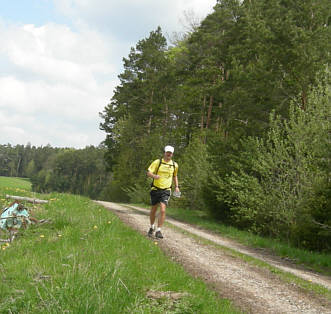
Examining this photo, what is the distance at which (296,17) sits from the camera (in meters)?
17.2

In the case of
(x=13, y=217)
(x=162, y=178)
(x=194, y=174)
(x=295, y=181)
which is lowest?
(x=13, y=217)

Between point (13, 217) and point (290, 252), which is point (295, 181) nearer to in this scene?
point (290, 252)

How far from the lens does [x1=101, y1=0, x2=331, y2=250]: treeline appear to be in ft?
42.0

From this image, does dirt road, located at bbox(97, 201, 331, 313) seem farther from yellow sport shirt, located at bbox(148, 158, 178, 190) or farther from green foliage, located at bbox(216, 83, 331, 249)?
green foliage, located at bbox(216, 83, 331, 249)

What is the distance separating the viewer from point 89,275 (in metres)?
4.00

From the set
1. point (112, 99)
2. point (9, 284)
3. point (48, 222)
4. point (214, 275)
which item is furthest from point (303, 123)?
point (112, 99)

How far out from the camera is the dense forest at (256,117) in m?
12.9

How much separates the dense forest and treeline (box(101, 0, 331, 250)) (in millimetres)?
50

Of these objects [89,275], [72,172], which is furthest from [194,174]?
[72,172]

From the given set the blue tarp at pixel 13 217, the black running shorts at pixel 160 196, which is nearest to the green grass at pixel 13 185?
the blue tarp at pixel 13 217

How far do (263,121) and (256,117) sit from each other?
0.45 m

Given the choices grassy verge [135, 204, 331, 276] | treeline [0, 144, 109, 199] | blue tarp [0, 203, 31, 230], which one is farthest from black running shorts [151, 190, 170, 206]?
treeline [0, 144, 109, 199]

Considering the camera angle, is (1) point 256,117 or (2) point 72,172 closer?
(1) point 256,117

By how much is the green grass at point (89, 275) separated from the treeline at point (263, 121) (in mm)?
7312
